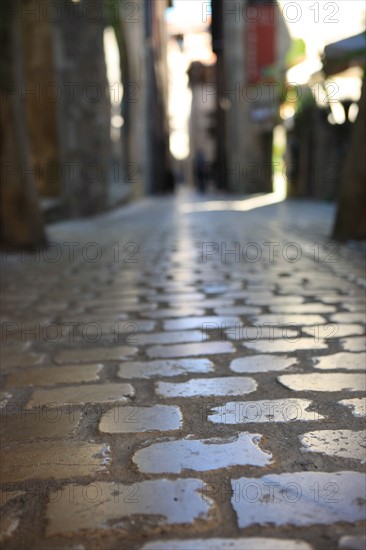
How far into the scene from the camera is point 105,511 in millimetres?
1323

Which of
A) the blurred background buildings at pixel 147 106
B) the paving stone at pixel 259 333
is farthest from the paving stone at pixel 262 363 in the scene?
the blurred background buildings at pixel 147 106

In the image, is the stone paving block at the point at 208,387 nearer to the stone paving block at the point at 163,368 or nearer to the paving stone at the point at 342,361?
the stone paving block at the point at 163,368

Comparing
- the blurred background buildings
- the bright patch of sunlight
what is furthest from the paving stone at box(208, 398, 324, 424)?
the bright patch of sunlight

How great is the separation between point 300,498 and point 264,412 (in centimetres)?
52

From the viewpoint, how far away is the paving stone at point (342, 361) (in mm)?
2285

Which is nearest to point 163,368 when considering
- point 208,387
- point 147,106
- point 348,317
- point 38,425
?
point 208,387

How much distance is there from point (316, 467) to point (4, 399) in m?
1.07

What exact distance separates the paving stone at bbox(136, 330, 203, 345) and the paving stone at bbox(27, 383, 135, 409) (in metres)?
0.63

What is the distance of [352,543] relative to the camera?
1.17 meters

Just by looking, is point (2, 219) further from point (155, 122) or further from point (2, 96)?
point (155, 122)

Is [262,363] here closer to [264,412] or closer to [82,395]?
[264,412]

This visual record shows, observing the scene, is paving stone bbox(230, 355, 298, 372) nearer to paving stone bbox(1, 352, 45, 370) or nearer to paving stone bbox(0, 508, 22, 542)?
paving stone bbox(1, 352, 45, 370)

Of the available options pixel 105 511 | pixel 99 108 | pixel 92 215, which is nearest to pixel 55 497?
pixel 105 511

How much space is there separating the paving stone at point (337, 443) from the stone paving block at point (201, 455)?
125mm
